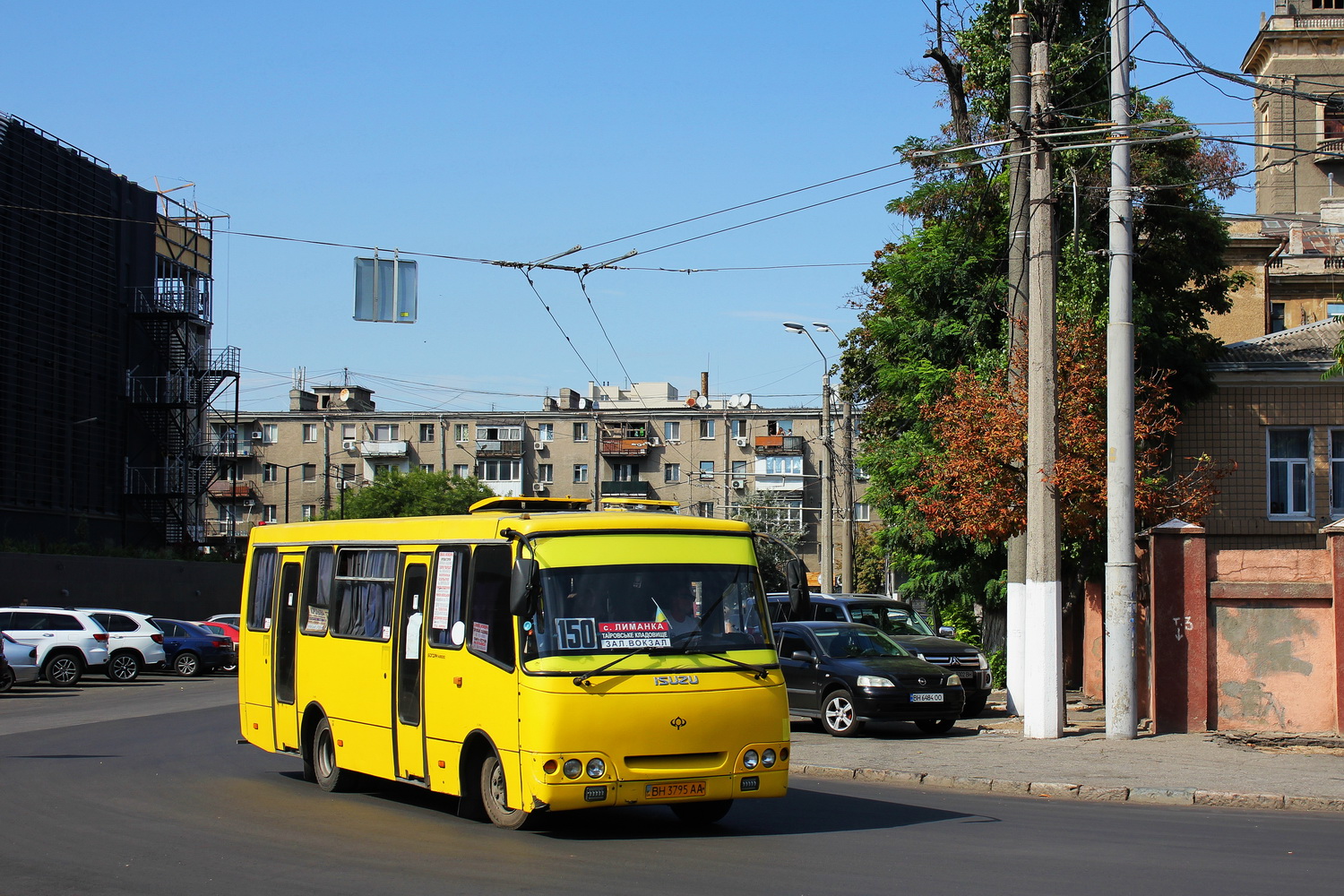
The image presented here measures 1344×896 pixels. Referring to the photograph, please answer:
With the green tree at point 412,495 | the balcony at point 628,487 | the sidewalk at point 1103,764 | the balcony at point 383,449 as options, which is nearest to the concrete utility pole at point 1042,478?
the sidewalk at point 1103,764

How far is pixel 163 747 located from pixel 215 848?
856 centimetres

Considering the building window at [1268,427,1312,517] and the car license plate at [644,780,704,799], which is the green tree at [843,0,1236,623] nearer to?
the building window at [1268,427,1312,517]

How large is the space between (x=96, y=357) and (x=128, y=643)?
23601 millimetres

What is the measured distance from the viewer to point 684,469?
9131 cm

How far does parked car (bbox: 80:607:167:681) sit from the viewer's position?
32.2 meters

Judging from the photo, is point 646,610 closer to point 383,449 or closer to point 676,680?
point 676,680

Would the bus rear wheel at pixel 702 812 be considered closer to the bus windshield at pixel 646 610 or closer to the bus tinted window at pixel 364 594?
the bus windshield at pixel 646 610

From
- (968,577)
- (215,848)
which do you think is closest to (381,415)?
(968,577)

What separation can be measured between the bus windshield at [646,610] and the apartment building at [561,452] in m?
76.4

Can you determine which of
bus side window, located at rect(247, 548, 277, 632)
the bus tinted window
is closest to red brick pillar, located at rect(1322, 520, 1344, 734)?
the bus tinted window

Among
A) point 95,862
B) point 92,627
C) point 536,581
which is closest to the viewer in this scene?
point 95,862

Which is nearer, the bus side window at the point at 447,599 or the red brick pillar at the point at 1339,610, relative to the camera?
the bus side window at the point at 447,599

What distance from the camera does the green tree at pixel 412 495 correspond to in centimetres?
8238

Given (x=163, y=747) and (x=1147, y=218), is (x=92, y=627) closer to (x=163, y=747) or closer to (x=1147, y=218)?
(x=163, y=747)
